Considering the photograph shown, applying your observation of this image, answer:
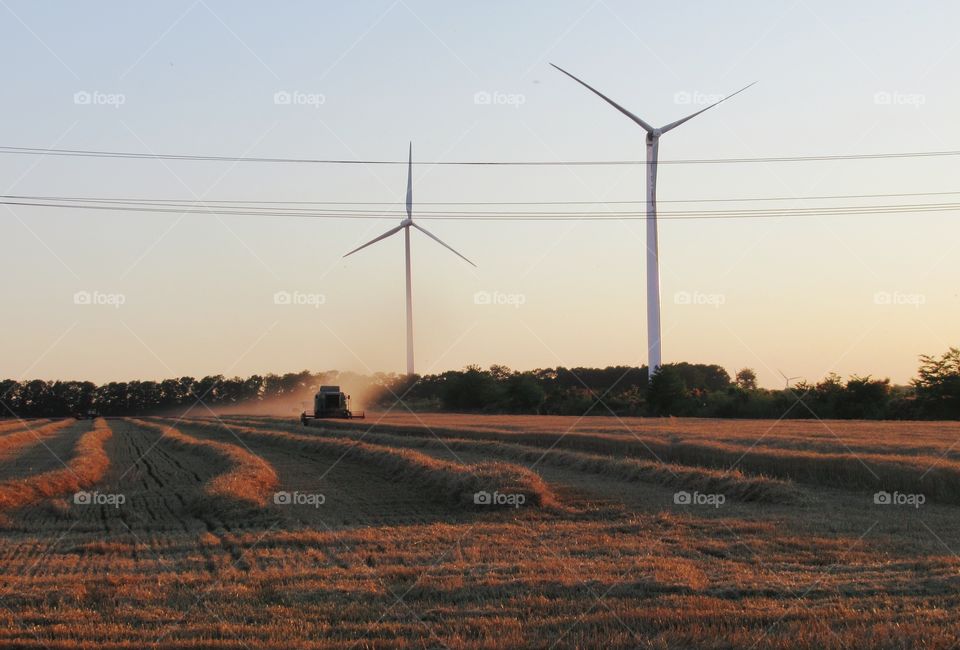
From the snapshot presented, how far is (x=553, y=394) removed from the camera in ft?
384

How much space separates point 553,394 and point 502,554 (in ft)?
331

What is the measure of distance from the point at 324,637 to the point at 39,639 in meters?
3.12

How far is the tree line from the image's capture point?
77938mm

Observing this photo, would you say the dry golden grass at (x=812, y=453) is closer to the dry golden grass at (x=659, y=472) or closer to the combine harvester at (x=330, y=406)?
the dry golden grass at (x=659, y=472)

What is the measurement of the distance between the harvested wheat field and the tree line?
149 feet

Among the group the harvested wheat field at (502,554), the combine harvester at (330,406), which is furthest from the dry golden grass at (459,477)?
the combine harvester at (330,406)

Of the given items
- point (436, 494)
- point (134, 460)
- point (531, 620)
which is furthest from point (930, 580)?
point (134, 460)

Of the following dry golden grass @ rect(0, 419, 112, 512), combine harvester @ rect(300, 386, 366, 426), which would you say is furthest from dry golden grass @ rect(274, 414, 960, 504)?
Result: combine harvester @ rect(300, 386, 366, 426)

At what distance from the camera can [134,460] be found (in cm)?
4638

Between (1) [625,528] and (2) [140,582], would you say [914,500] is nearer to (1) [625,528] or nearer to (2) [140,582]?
(1) [625,528]

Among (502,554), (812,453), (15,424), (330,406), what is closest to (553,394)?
(330,406)

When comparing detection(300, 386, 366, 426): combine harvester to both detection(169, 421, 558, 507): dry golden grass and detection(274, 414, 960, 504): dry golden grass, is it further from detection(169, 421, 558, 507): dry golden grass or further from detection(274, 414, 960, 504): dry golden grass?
detection(169, 421, 558, 507): dry golden grass

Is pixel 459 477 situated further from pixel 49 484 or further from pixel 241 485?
pixel 49 484

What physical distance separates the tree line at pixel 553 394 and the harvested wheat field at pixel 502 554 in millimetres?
45277
